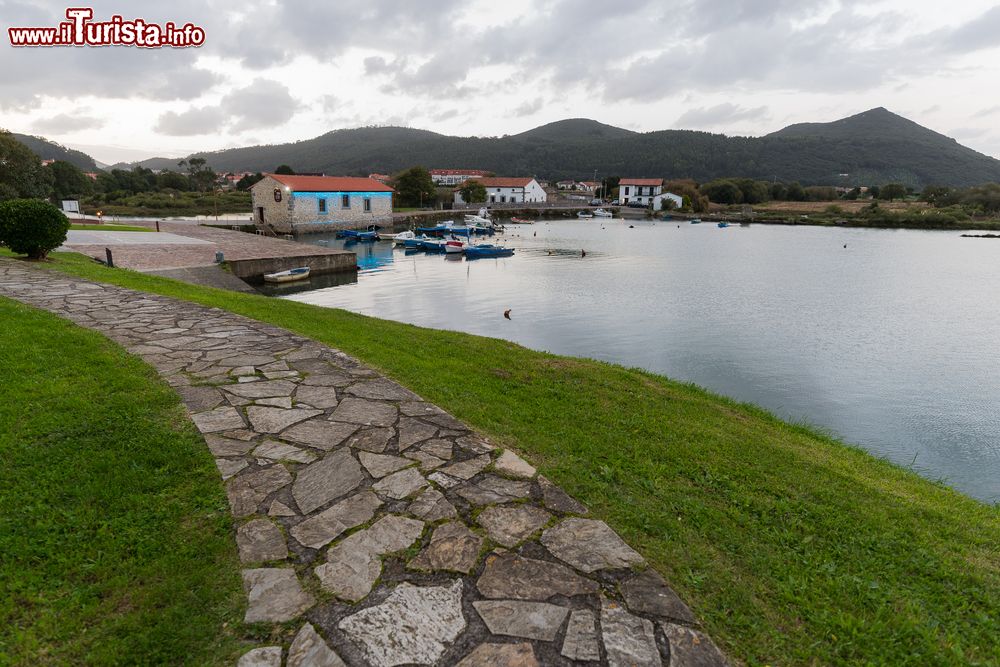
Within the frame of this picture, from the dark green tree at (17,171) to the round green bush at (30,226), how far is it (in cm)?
3860

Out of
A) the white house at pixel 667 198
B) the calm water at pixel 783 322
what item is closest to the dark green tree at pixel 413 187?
the calm water at pixel 783 322

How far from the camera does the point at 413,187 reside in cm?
7681

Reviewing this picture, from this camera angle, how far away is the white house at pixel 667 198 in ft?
337

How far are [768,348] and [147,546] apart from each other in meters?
16.2

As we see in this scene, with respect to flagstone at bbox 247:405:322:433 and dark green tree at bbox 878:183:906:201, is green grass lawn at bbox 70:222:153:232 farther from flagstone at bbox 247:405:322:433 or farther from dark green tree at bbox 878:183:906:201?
dark green tree at bbox 878:183:906:201

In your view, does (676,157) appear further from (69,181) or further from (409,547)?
(409,547)

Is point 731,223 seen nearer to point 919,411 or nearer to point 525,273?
point 525,273

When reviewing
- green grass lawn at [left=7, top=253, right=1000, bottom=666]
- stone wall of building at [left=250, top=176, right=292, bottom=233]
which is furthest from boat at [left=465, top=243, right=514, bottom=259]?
green grass lawn at [left=7, top=253, right=1000, bottom=666]

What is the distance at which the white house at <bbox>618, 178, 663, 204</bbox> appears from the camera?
11206cm

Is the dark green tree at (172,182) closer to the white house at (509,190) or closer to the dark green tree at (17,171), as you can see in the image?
the dark green tree at (17,171)

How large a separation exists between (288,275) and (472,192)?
7629 centimetres

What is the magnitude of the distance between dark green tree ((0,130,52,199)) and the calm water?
2934 cm

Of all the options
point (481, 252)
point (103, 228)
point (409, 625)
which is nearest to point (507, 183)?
point (481, 252)

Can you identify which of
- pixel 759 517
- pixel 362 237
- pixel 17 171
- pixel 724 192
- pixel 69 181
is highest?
pixel 724 192
